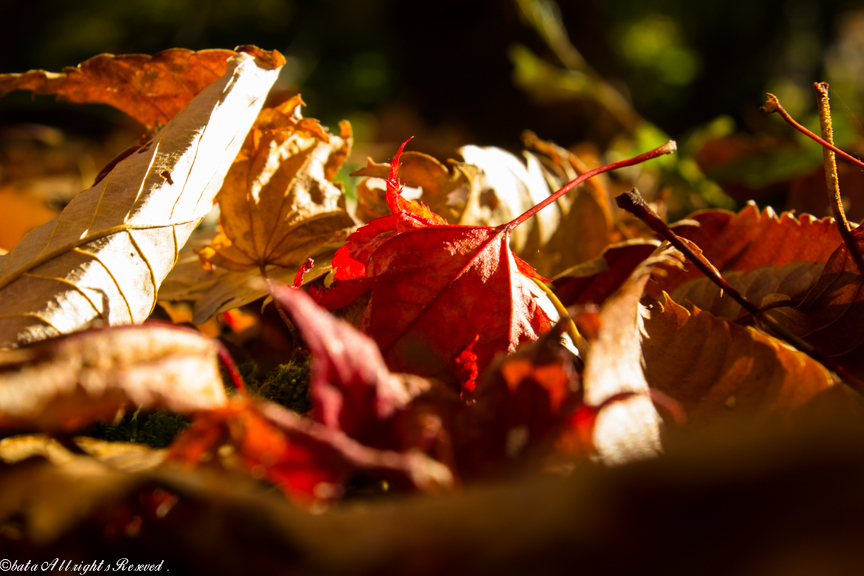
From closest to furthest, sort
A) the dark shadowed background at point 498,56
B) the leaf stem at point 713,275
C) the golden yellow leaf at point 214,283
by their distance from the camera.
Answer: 1. the leaf stem at point 713,275
2. the golden yellow leaf at point 214,283
3. the dark shadowed background at point 498,56

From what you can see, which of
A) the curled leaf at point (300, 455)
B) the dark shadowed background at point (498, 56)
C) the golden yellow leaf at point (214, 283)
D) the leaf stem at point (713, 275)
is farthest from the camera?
the dark shadowed background at point (498, 56)

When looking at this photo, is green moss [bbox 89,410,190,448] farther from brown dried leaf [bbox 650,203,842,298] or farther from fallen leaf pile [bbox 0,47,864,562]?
brown dried leaf [bbox 650,203,842,298]

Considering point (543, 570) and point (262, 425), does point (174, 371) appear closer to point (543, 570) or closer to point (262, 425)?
point (262, 425)

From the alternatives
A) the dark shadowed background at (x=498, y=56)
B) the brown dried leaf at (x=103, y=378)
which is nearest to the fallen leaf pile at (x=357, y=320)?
the brown dried leaf at (x=103, y=378)

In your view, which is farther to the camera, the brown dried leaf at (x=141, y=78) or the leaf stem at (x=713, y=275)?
the brown dried leaf at (x=141, y=78)

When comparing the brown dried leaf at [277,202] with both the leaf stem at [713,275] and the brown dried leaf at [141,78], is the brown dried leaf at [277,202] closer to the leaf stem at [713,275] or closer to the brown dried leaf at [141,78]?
the brown dried leaf at [141,78]

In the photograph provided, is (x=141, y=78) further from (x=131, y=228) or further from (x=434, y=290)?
(x=434, y=290)

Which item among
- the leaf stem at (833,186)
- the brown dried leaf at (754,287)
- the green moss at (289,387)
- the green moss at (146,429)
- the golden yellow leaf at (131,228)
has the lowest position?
the green moss at (146,429)

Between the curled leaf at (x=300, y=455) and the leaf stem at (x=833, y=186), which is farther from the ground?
the leaf stem at (x=833, y=186)
